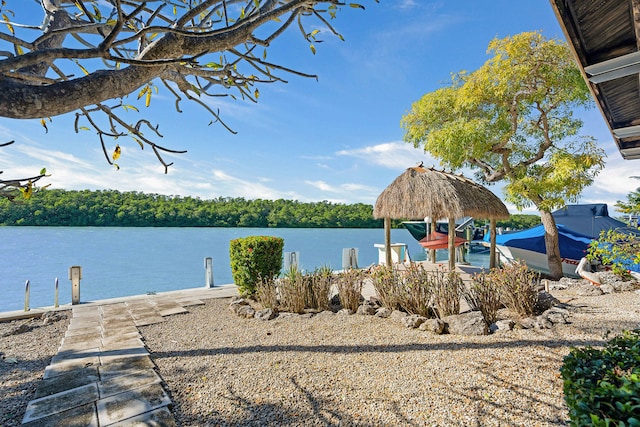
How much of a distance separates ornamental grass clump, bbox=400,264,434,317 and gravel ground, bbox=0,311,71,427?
410 cm

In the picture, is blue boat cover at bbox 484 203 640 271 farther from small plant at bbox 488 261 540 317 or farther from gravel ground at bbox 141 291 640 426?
gravel ground at bbox 141 291 640 426

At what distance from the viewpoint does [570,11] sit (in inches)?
79.0

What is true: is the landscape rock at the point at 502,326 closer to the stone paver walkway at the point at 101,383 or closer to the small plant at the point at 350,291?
the small plant at the point at 350,291

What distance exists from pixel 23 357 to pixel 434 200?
25.6 ft

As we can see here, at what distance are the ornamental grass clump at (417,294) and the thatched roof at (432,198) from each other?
12.2 ft

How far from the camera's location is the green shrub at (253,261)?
597cm

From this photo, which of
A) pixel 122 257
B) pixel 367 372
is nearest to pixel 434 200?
pixel 367 372

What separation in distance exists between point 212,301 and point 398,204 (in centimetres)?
517

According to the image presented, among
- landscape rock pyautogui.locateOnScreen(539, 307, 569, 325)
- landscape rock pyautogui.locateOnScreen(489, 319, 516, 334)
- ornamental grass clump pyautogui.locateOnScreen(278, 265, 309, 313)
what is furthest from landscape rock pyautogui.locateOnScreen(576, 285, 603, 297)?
ornamental grass clump pyautogui.locateOnScreen(278, 265, 309, 313)

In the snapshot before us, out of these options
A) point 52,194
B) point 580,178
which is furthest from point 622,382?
point 52,194

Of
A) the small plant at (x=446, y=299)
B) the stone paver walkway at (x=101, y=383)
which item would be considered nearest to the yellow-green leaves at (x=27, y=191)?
the stone paver walkway at (x=101, y=383)

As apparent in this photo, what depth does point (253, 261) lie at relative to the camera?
19.6ft

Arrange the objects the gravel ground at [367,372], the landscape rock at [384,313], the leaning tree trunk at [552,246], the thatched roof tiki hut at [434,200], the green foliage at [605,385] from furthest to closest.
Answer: the leaning tree trunk at [552,246] < the thatched roof tiki hut at [434,200] < the landscape rock at [384,313] < the gravel ground at [367,372] < the green foliage at [605,385]

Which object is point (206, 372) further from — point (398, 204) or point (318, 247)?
point (318, 247)
